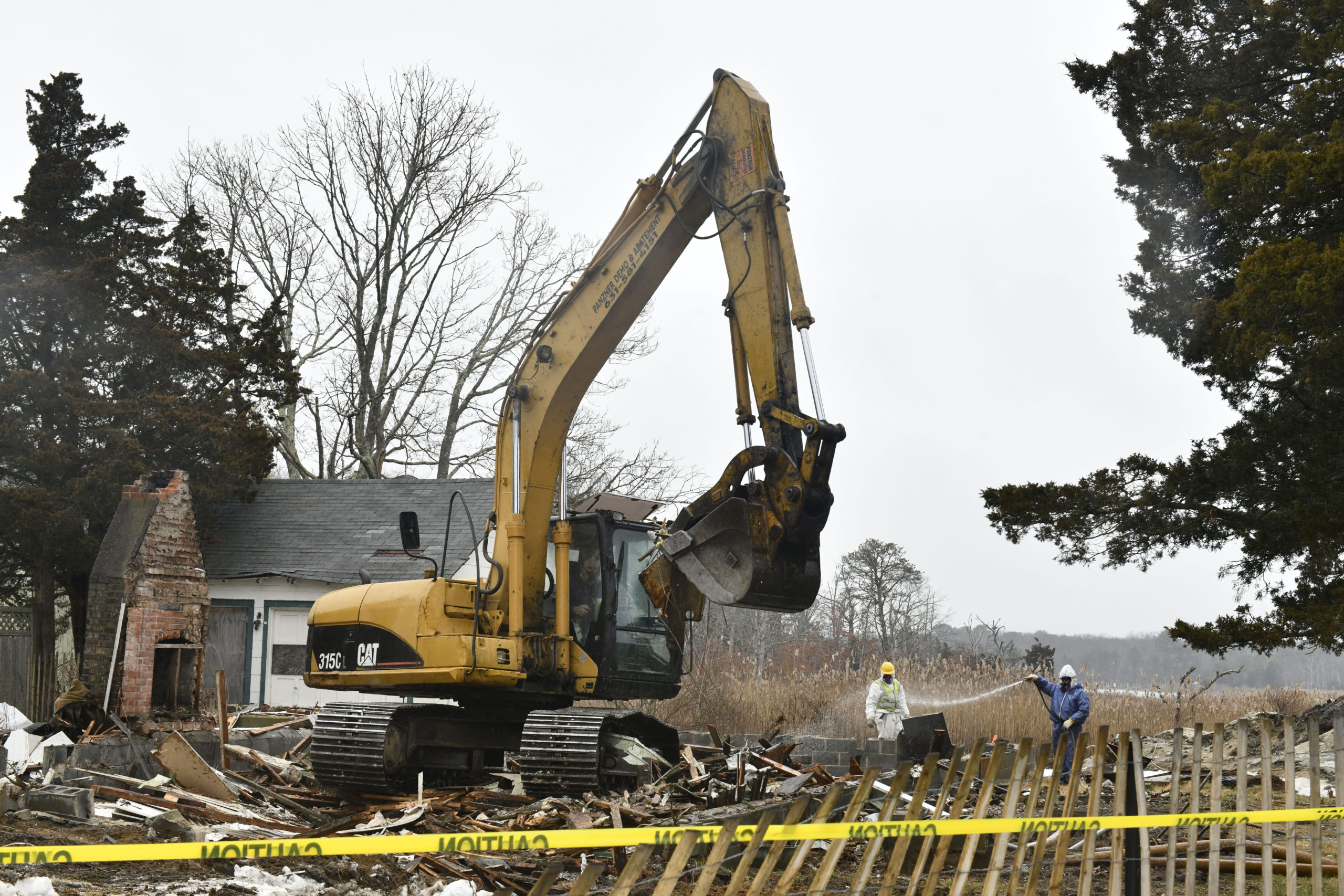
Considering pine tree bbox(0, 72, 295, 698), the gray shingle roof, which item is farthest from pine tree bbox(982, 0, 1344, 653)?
pine tree bbox(0, 72, 295, 698)

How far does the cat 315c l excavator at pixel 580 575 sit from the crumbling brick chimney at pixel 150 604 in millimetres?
4569

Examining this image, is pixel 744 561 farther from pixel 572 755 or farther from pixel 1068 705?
pixel 1068 705

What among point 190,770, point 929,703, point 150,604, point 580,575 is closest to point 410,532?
point 580,575

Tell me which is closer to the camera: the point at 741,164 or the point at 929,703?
the point at 741,164

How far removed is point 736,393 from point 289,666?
16.7m

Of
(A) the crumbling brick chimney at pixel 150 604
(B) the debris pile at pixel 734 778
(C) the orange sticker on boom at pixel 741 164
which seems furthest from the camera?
(A) the crumbling brick chimney at pixel 150 604

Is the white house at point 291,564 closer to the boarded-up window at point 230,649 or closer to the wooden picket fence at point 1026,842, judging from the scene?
the boarded-up window at point 230,649

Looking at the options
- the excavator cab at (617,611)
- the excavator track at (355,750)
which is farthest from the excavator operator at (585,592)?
the excavator track at (355,750)

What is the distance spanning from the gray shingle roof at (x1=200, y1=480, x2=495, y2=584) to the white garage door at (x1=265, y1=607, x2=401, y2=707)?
87cm

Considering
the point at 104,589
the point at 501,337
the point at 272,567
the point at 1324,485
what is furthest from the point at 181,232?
the point at 1324,485

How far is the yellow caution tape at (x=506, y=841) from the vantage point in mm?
3088

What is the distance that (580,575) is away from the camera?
32.9 ft

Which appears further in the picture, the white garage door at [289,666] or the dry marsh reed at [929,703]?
the white garage door at [289,666]

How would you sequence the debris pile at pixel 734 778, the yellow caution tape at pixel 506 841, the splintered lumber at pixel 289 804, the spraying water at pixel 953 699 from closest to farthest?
the yellow caution tape at pixel 506 841
the debris pile at pixel 734 778
the splintered lumber at pixel 289 804
the spraying water at pixel 953 699
